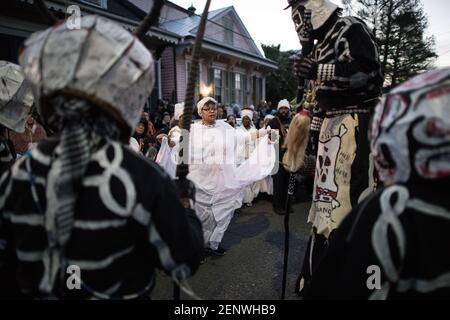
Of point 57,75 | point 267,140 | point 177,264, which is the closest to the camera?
point 57,75

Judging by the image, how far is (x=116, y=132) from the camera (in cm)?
128

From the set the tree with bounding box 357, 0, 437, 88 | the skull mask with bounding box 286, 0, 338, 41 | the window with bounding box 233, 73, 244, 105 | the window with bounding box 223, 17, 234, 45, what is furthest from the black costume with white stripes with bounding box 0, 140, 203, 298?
the tree with bounding box 357, 0, 437, 88

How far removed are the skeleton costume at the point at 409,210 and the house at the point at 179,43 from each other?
685 centimetres

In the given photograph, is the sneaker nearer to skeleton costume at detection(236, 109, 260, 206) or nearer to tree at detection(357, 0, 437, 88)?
skeleton costume at detection(236, 109, 260, 206)

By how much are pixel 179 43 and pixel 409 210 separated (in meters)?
12.9

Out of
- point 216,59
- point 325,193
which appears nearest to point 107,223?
point 325,193

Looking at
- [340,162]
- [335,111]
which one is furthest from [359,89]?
[340,162]

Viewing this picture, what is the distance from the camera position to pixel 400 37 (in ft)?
81.7

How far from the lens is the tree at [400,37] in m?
24.2

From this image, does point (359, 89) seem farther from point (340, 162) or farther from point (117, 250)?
point (117, 250)

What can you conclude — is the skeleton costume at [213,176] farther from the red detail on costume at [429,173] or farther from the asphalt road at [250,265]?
the red detail on costume at [429,173]

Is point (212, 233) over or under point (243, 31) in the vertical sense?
under

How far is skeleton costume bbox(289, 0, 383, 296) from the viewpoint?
2.42 m
